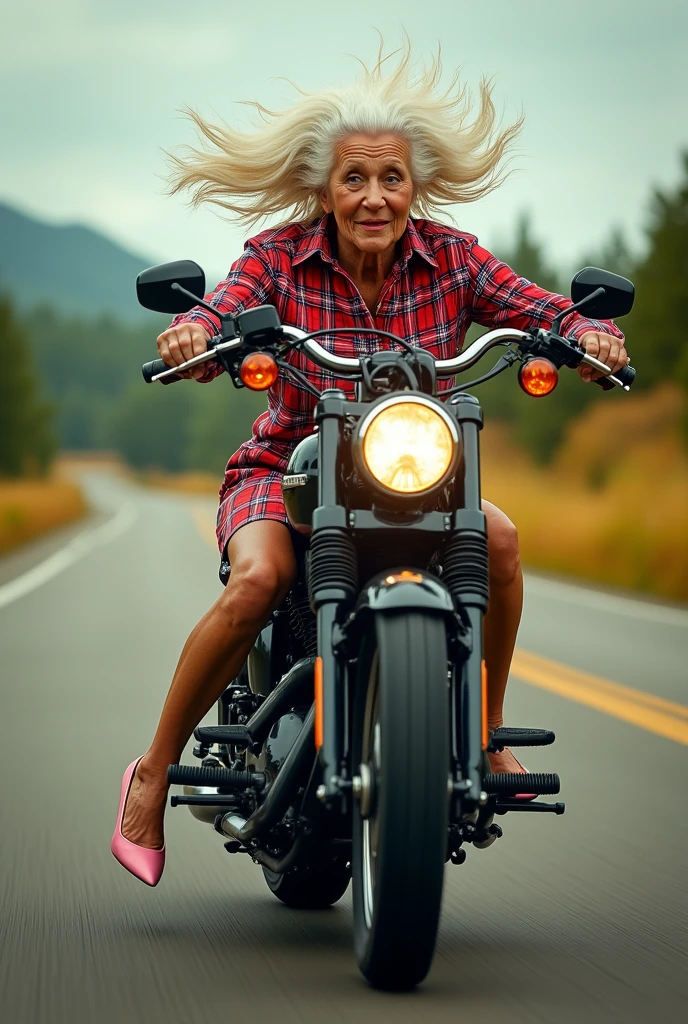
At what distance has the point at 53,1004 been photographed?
3.26m

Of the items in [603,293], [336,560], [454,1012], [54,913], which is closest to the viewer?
[454,1012]

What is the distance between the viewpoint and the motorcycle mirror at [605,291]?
3852 millimetres

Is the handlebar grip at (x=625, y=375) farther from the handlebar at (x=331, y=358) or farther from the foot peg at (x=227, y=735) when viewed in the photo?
the foot peg at (x=227, y=735)

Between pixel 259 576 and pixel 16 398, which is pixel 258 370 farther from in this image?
pixel 16 398

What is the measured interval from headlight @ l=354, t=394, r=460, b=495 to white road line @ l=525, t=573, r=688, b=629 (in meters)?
10.8

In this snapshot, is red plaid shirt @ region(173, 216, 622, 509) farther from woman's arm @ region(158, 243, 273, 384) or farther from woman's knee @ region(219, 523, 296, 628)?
woman's knee @ region(219, 523, 296, 628)

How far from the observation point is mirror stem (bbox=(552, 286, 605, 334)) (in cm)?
380

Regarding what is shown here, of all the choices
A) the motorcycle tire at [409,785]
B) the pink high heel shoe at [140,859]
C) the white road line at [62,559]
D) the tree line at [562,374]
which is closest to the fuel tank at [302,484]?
the motorcycle tire at [409,785]

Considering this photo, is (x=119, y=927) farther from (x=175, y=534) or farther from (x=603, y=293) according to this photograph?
(x=175, y=534)

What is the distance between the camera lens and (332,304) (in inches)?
163

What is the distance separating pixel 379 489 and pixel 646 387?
57.1 meters

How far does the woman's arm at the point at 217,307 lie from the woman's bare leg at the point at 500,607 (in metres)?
0.78

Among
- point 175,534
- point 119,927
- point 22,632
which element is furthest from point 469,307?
point 175,534

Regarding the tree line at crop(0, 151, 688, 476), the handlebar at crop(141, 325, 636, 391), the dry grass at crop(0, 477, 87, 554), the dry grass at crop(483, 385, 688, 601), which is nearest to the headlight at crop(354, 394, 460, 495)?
the handlebar at crop(141, 325, 636, 391)
